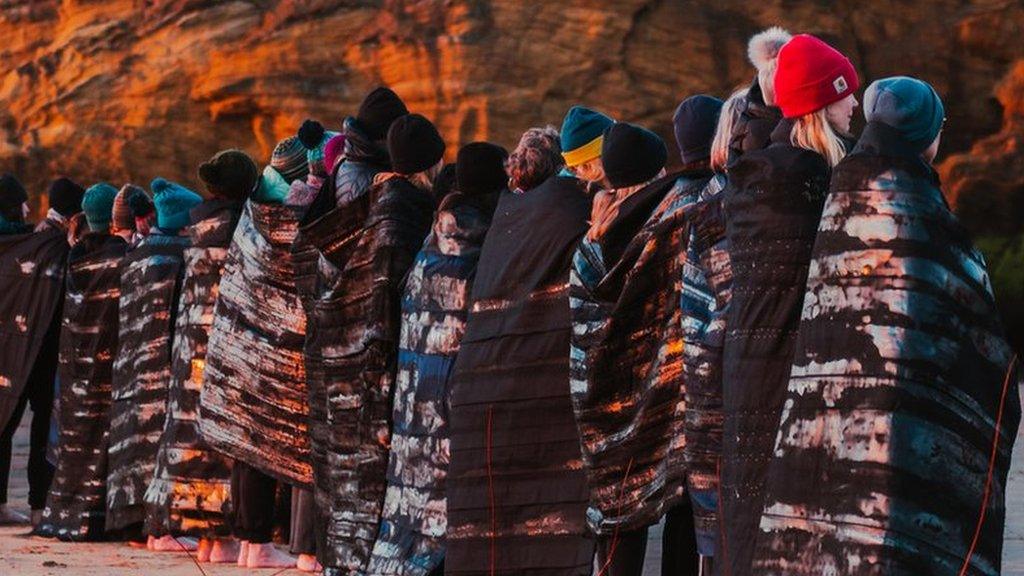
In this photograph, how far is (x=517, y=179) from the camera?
7.67m

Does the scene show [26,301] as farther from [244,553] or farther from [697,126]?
[697,126]

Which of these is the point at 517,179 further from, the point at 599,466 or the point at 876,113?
the point at 876,113

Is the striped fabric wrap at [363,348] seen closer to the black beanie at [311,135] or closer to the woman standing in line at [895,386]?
the black beanie at [311,135]

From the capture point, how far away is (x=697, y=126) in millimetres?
6871

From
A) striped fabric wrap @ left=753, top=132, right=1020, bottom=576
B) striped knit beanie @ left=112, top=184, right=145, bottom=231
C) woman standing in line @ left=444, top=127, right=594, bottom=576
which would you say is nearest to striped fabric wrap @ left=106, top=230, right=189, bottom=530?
striped knit beanie @ left=112, top=184, right=145, bottom=231

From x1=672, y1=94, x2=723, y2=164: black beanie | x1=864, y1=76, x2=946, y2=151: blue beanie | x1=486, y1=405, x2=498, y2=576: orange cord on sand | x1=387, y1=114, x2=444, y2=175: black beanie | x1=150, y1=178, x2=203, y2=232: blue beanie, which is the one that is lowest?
x1=486, y1=405, x2=498, y2=576: orange cord on sand

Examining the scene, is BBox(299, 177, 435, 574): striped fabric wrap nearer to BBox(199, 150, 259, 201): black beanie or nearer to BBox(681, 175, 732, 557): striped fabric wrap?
BBox(199, 150, 259, 201): black beanie

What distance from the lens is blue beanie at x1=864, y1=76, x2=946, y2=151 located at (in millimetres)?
5445

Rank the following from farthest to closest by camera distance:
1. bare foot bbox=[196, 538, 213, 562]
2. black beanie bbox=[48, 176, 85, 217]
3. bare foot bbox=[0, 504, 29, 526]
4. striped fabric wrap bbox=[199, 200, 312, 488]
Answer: black beanie bbox=[48, 176, 85, 217] < bare foot bbox=[0, 504, 29, 526] < bare foot bbox=[196, 538, 213, 562] < striped fabric wrap bbox=[199, 200, 312, 488]

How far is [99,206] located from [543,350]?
4485 millimetres

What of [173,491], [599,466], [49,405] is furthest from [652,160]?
[49,405]

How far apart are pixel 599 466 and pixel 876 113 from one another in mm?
1918

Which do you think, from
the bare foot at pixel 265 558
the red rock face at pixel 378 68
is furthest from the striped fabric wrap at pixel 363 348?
the red rock face at pixel 378 68

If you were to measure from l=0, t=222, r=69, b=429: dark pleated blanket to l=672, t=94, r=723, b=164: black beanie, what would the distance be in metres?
5.64
